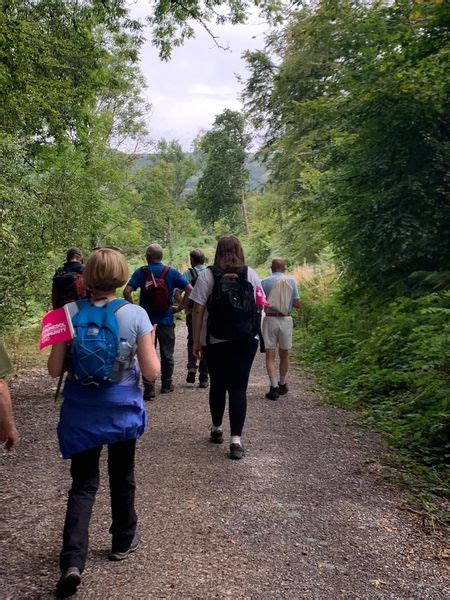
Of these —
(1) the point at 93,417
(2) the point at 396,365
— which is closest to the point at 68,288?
(1) the point at 93,417

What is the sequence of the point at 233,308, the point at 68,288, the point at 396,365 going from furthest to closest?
1. the point at 396,365
2. the point at 68,288
3. the point at 233,308

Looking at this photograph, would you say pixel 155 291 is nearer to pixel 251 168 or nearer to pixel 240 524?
pixel 240 524

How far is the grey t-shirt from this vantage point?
2.83 meters

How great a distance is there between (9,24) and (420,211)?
702cm

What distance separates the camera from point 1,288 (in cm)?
784

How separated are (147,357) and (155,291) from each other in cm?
422

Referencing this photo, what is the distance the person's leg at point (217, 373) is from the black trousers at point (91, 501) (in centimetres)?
193

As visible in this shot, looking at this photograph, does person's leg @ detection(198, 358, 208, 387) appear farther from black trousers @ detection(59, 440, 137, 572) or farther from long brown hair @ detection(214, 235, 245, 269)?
black trousers @ detection(59, 440, 137, 572)

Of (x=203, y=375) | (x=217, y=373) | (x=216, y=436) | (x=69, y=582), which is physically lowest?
(x=203, y=375)

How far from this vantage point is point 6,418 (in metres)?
2.52

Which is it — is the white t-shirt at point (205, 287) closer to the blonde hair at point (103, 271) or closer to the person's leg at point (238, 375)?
the person's leg at point (238, 375)

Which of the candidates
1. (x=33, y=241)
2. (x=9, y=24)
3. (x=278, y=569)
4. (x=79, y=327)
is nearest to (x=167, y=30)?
(x=9, y=24)

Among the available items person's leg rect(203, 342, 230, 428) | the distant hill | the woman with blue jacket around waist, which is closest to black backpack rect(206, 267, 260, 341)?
person's leg rect(203, 342, 230, 428)

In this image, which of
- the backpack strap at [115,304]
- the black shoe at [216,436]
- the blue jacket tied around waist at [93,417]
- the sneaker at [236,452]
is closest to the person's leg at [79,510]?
the blue jacket tied around waist at [93,417]
